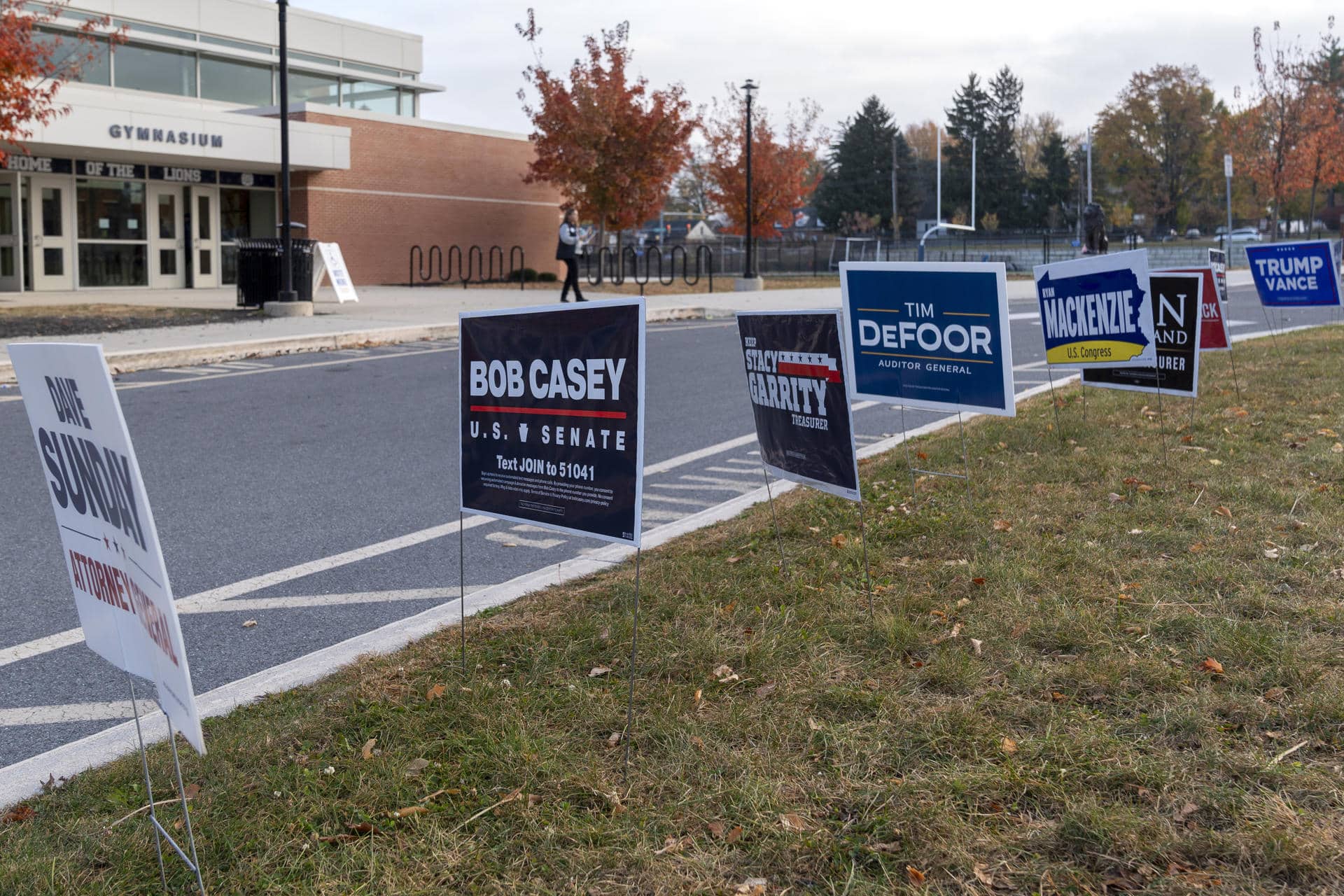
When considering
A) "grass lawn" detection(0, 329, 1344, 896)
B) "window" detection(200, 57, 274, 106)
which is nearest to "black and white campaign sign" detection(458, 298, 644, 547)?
"grass lawn" detection(0, 329, 1344, 896)

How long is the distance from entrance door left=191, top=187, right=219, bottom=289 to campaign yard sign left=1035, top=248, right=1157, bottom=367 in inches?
1040

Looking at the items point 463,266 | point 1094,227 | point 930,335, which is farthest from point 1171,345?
point 463,266

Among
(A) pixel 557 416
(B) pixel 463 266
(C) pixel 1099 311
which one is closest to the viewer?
(A) pixel 557 416

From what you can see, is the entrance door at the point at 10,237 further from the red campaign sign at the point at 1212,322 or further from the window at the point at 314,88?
the red campaign sign at the point at 1212,322

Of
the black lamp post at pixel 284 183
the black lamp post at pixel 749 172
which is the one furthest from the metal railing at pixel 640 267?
the black lamp post at pixel 284 183

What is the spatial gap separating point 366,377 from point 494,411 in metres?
9.40

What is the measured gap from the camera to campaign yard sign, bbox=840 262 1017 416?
5.96 meters

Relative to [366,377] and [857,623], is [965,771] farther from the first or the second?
[366,377]

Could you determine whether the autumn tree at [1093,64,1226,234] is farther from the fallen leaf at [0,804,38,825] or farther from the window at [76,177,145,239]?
the fallen leaf at [0,804,38,825]

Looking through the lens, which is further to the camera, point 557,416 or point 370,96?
point 370,96

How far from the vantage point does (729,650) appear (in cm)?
424

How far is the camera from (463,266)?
36312 millimetres

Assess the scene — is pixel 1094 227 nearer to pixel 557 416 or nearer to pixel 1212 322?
pixel 1212 322

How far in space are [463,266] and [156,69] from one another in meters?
9.98
